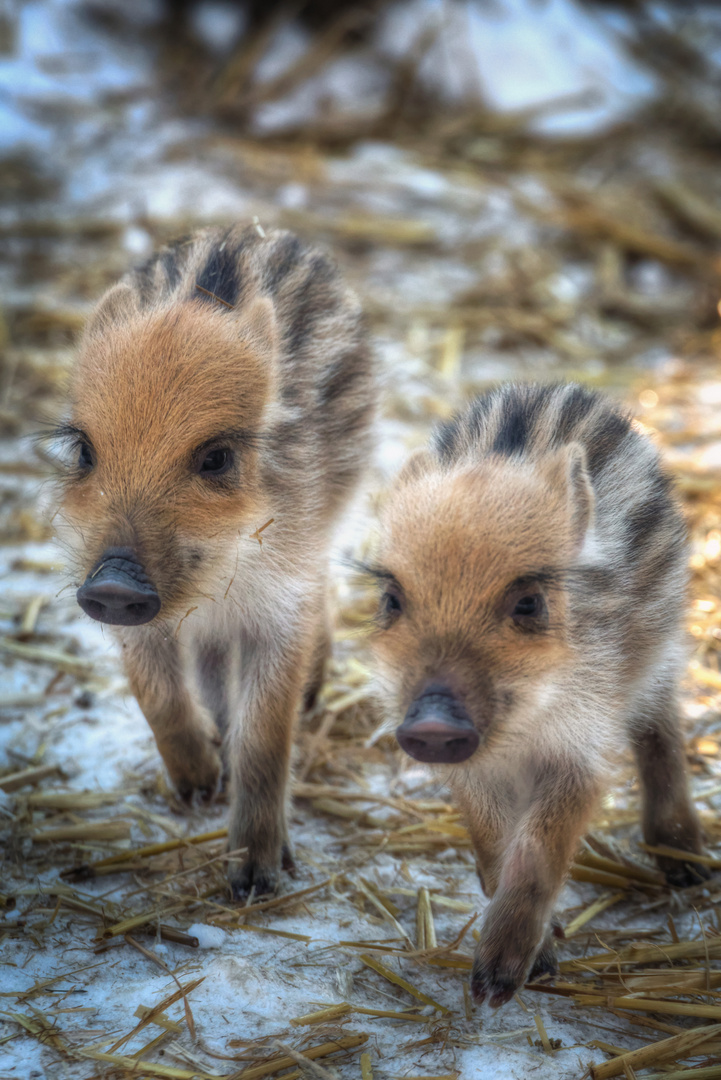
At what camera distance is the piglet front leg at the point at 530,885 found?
2.29m

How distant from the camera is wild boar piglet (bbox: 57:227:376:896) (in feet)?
8.43

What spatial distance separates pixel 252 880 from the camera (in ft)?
9.09

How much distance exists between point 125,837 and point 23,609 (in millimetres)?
1403

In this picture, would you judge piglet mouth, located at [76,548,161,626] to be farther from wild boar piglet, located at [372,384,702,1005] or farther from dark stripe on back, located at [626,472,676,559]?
dark stripe on back, located at [626,472,676,559]

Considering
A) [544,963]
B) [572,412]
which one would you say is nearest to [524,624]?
[572,412]

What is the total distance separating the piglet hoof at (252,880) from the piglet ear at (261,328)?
1.33 m

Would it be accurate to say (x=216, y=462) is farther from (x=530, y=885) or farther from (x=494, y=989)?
(x=494, y=989)

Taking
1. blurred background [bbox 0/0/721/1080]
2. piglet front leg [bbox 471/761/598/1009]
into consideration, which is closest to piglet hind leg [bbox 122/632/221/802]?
blurred background [bbox 0/0/721/1080]

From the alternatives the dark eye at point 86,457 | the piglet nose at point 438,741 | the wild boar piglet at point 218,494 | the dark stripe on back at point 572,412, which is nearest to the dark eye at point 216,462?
the wild boar piglet at point 218,494

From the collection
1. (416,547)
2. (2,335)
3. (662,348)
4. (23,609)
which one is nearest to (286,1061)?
(416,547)

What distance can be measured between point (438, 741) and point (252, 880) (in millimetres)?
981

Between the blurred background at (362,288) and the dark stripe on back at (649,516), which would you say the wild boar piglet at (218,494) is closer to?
the blurred background at (362,288)

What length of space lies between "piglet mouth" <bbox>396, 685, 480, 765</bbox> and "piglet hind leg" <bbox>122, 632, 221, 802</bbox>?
3.46 ft

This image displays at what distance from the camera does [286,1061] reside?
2082mm
